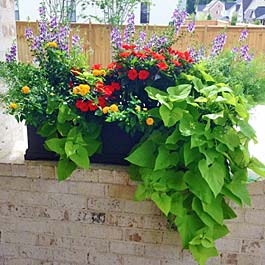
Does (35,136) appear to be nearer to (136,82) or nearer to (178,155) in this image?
(136,82)

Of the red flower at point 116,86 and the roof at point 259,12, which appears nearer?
the red flower at point 116,86

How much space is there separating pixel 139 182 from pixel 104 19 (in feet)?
11.8

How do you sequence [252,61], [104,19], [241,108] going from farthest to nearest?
[104,19], [252,61], [241,108]

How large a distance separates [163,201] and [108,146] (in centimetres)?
31

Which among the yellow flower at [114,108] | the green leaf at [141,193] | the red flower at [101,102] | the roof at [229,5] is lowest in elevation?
the green leaf at [141,193]

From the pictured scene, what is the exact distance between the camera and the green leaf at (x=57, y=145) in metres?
1.23

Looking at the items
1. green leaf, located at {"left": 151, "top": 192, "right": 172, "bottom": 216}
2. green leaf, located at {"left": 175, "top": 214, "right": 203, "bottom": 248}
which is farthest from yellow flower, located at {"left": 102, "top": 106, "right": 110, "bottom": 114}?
green leaf, located at {"left": 175, "top": 214, "right": 203, "bottom": 248}

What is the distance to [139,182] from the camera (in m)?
1.28

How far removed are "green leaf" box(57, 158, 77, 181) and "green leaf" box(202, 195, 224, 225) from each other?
0.49m

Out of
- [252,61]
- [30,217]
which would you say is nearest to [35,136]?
[30,217]

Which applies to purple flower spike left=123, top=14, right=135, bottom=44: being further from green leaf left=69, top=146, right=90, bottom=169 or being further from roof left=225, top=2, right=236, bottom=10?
roof left=225, top=2, right=236, bottom=10

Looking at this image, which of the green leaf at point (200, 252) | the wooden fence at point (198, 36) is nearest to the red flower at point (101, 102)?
the green leaf at point (200, 252)

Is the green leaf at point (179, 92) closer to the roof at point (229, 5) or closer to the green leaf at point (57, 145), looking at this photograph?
the green leaf at point (57, 145)

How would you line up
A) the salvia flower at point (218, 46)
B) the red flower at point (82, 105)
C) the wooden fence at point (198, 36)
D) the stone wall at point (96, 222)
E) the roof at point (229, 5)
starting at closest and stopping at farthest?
the red flower at point (82, 105) < the stone wall at point (96, 222) < the salvia flower at point (218, 46) < the wooden fence at point (198, 36) < the roof at point (229, 5)
